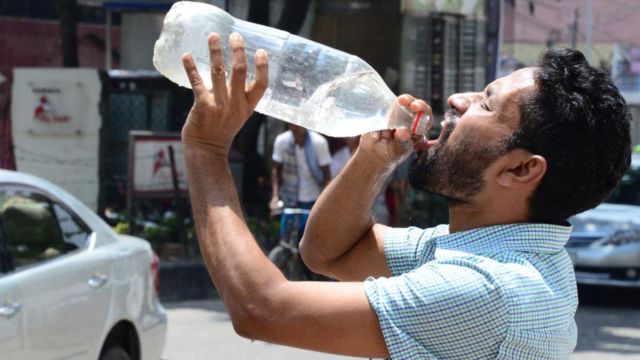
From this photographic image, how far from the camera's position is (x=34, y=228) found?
5.47m

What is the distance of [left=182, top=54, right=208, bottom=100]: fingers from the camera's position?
79.8 inches

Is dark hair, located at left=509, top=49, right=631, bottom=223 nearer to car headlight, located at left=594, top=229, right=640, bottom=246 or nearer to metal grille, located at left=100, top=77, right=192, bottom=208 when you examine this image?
car headlight, located at left=594, top=229, right=640, bottom=246

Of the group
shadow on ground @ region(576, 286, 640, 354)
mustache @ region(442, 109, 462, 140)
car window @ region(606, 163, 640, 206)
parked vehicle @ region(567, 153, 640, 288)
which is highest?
mustache @ region(442, 109, 462, 140)

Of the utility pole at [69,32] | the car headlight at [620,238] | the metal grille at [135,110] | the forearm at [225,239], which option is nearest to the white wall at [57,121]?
the metal grille at [135,110]

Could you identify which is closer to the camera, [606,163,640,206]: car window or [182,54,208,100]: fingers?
[182,54,208,100]: fingers

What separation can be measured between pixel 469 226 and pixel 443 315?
0.31m

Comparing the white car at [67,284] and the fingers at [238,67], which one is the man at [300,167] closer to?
the white car at [67,284]

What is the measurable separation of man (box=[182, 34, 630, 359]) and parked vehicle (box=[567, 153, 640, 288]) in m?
9.44

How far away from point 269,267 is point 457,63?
1656 cm

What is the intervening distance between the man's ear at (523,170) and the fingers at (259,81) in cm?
49

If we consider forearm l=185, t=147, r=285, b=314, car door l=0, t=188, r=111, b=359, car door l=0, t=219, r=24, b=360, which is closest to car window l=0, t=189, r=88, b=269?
car door l=0, t=188, r=111, b=359

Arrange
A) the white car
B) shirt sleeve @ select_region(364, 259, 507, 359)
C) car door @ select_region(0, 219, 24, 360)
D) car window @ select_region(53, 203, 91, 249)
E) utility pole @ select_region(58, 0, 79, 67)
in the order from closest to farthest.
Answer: shirt sleeve @ select_region(364, 259, 507, 359) → car door @ select_region(0, 219, 24, 360) → the white car → car window @ select_region(53, 203, 91, 249) → utility pole @ select_region(58, 0, 79, 67)

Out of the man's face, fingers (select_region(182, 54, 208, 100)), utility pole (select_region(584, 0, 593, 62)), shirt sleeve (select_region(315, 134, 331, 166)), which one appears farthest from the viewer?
utility pole (select_region(584, 0, 593, 62))

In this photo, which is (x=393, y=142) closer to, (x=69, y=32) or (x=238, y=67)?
(x=238, y=67)
